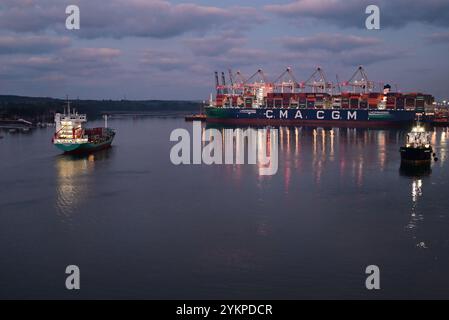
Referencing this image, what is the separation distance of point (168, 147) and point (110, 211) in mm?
17210

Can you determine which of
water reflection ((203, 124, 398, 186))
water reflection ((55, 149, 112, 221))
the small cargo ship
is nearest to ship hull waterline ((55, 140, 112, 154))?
the small cargo ship

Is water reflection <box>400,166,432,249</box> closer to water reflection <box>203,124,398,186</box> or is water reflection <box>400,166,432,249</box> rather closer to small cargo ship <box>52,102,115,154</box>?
water reflection <box>203,124,398,186</box>

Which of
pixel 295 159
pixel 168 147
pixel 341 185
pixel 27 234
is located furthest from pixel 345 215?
pixel 168 147

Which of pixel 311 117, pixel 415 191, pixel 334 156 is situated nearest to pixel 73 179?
pixel 415 191

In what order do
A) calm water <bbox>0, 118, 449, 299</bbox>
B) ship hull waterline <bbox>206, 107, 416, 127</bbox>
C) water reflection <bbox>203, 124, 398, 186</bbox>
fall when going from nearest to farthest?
1. calm water <bbox>0, 118, 449, 299</bbox>
2. water reflection <bbox>203, 124, 398, 186</bbox>
3. ship hull waterline <bbox>206, 107, 416, 127</bbox>

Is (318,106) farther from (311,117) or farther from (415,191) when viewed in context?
(415,191)

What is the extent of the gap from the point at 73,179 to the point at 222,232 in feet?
27.6

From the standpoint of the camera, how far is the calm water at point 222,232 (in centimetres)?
755

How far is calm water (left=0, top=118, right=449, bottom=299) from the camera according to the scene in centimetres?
755

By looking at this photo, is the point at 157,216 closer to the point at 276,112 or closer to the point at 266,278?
the point at 266,278

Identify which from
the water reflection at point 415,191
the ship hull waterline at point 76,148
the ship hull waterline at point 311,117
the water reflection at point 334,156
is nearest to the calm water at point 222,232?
the water reflection at point 415,191

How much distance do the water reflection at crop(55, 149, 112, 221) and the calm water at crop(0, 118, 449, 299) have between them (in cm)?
6

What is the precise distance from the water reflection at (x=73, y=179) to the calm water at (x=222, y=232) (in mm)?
61
